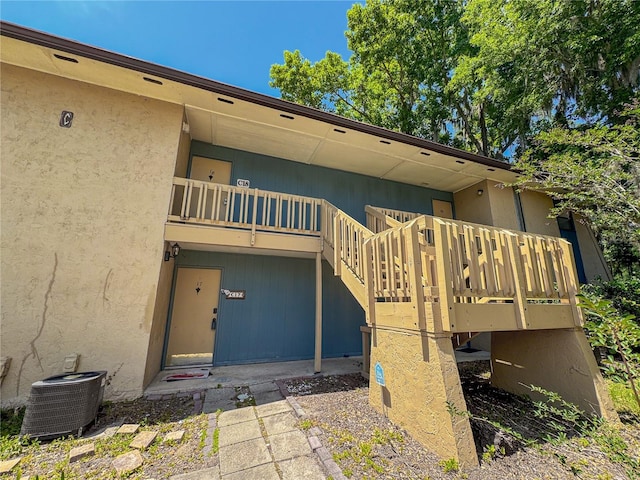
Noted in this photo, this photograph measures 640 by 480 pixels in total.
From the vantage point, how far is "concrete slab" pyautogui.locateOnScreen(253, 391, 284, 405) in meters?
4.13

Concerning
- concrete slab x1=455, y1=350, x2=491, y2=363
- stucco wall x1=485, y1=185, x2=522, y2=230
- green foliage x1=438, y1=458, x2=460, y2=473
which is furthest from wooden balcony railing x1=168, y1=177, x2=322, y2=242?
stucco wall x1=485, y1=185, x2=522, y2=230

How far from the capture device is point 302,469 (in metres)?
2.58

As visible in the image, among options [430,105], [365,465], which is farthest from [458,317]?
[430,105]

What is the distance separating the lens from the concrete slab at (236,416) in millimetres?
3520

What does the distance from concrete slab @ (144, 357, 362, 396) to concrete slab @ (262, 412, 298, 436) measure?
4.84 ft

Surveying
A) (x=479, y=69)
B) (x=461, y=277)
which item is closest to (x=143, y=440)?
(x=461, y=277)

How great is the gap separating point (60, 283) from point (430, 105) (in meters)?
15.1

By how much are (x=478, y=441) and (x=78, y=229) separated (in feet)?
21.8

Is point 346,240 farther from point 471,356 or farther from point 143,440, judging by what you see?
point 471,356

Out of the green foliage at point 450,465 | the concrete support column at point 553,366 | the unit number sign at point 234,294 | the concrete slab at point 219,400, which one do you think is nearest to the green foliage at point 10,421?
the concrete slab at point 219,400

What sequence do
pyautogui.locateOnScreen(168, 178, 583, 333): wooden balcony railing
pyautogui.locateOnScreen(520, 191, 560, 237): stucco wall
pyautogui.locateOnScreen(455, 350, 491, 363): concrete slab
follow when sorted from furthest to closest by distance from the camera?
pyautogui.locateOnScreen(520, 191, 560, 237): stucco wall
pyautogui.locateOnScreen(455, 350, 491, 363): concrete slab
pyautogui.locateOnScreen(168, 178, 583, 333): wooden balcony railing

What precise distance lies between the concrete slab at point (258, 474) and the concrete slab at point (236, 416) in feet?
3.35

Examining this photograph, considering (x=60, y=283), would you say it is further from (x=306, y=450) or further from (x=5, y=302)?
(x=306, y=450)

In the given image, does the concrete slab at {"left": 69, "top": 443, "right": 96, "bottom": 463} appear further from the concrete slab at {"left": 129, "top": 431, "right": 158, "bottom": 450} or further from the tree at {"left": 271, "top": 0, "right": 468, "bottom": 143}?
the tree at {"left": 271, "top": 0, "right": 468, "bottom": 143}
